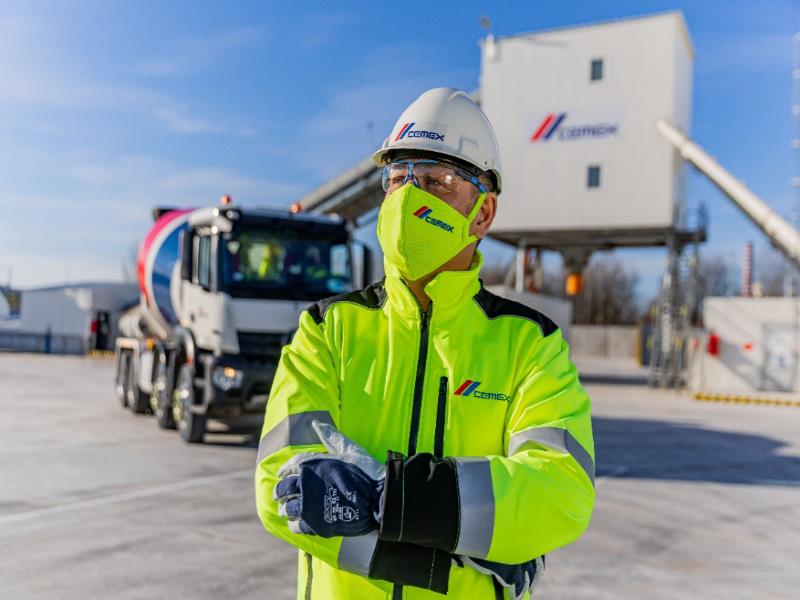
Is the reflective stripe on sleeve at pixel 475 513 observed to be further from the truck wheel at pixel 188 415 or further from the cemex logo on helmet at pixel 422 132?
the truck wheel at pixel 188 415

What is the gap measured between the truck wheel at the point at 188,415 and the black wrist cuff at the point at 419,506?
876 centimetres

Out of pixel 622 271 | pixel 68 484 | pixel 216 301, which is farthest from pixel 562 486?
pixel 622 271

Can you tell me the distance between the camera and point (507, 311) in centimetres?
A: 203

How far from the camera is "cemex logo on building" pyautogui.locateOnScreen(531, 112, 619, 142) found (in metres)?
22.9

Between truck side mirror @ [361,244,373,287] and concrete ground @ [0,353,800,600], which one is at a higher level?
truck side mirror @ [361,244,373,287]

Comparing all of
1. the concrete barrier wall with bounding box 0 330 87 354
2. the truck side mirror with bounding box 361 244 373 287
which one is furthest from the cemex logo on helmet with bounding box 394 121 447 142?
the concrete barrier wall with bounding box 0 330 87 354

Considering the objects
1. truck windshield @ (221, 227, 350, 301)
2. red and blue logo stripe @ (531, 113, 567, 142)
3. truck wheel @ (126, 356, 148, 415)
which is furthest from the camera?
red and blue logo stripe @ (531, 113, 567, 142)

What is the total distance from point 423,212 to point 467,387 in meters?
0.49

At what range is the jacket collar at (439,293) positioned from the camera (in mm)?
1920

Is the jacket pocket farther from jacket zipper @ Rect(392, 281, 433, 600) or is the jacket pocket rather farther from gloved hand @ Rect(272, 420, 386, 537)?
gloved hand @ Rect(272, 420, 386, 537)

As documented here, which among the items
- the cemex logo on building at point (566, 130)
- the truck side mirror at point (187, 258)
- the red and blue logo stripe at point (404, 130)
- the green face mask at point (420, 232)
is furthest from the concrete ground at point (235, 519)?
the cemex logo on building at point (566, 130)

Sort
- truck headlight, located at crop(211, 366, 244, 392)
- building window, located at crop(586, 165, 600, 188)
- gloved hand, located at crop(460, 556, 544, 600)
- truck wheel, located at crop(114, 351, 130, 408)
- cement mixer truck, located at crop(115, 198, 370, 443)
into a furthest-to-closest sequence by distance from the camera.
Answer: building window, located at crop(586, 165, 600, 188)
truck wheel, located at crop(114, 351, 130, 408)
cement mixer truck, located at crop(115, 198, 370, 443)
truck headlight, located at crop(211, 366, 244, 392)
gloved hand, located at crop(460, 556, 544, 600)

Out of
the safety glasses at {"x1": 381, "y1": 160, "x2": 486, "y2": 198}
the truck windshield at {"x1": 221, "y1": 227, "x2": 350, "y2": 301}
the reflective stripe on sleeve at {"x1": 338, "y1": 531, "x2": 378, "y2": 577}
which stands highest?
the truck windshield at {"x1": 221, "y1": 227, "x2": 350, "y2": 301}

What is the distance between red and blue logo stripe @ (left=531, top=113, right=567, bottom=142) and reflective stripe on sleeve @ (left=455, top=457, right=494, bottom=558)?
23290 millimetres
